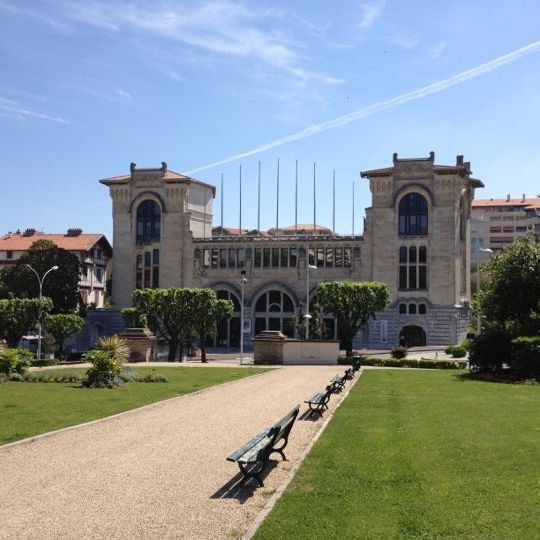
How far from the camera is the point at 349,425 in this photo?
18.6 m

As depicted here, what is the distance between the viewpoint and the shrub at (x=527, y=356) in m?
33.4

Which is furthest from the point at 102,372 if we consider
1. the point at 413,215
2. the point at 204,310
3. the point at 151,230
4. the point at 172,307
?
the point at 151,230

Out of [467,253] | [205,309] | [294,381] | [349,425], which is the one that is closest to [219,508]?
[349,425]

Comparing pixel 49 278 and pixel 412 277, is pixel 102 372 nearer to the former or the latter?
pixel 412 277

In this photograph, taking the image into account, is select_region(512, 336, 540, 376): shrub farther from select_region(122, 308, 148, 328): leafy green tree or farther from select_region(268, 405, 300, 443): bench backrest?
select_region(122, 308, 148, 328): leafy green tree

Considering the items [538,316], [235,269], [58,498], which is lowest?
[58,498]

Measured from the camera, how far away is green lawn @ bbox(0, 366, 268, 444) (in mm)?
18812

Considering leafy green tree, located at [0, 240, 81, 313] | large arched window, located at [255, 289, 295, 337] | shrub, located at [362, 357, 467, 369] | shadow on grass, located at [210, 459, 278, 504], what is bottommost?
shadow on grass, located at [210, 459, 278, 504]

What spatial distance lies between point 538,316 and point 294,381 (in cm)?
1230

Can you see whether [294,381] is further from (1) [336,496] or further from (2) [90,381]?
(1) [336,496]

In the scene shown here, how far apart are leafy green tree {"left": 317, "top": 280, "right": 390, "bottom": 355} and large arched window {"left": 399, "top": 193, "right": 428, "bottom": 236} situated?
18214 mm

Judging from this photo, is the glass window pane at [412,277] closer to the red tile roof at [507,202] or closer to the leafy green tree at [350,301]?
the leafy green tree at [350,301]

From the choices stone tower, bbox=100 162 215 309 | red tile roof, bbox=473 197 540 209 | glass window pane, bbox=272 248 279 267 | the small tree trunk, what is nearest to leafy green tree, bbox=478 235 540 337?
the small tree trunk

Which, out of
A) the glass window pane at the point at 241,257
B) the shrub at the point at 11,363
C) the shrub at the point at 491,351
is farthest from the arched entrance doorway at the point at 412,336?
the shrub at the point at 11,363
